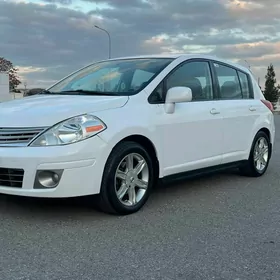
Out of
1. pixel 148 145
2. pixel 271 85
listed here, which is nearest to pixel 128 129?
pixel 148 145

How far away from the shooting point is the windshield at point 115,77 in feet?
16.0

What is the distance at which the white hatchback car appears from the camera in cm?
393

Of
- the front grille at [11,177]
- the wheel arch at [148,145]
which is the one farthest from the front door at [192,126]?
the front grille at [11,177]

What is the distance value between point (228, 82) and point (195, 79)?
84cm

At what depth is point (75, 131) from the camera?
13.0 feet

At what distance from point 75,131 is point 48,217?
93 centimetres

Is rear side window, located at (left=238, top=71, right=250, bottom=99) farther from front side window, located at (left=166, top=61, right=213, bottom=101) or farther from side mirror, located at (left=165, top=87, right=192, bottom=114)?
side mirror, located at (left=165, top=87, right=192, bottom=114)

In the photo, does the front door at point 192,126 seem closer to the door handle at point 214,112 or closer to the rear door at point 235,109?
the door handle at point 214,112

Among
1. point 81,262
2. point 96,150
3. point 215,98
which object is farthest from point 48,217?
point 215,98

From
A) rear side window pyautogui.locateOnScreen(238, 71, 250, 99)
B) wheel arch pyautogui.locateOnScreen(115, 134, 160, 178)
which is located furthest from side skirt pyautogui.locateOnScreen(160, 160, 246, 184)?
rear side window pyautogui.locateOnScreen(238, 71, 250, 99)

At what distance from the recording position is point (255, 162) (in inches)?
256

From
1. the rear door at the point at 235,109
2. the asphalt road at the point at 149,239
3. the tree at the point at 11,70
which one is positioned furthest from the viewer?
the tree at the point at 11,70

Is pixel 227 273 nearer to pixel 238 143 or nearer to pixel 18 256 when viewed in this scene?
pixel 18 256

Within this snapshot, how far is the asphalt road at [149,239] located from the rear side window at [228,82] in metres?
1.44
